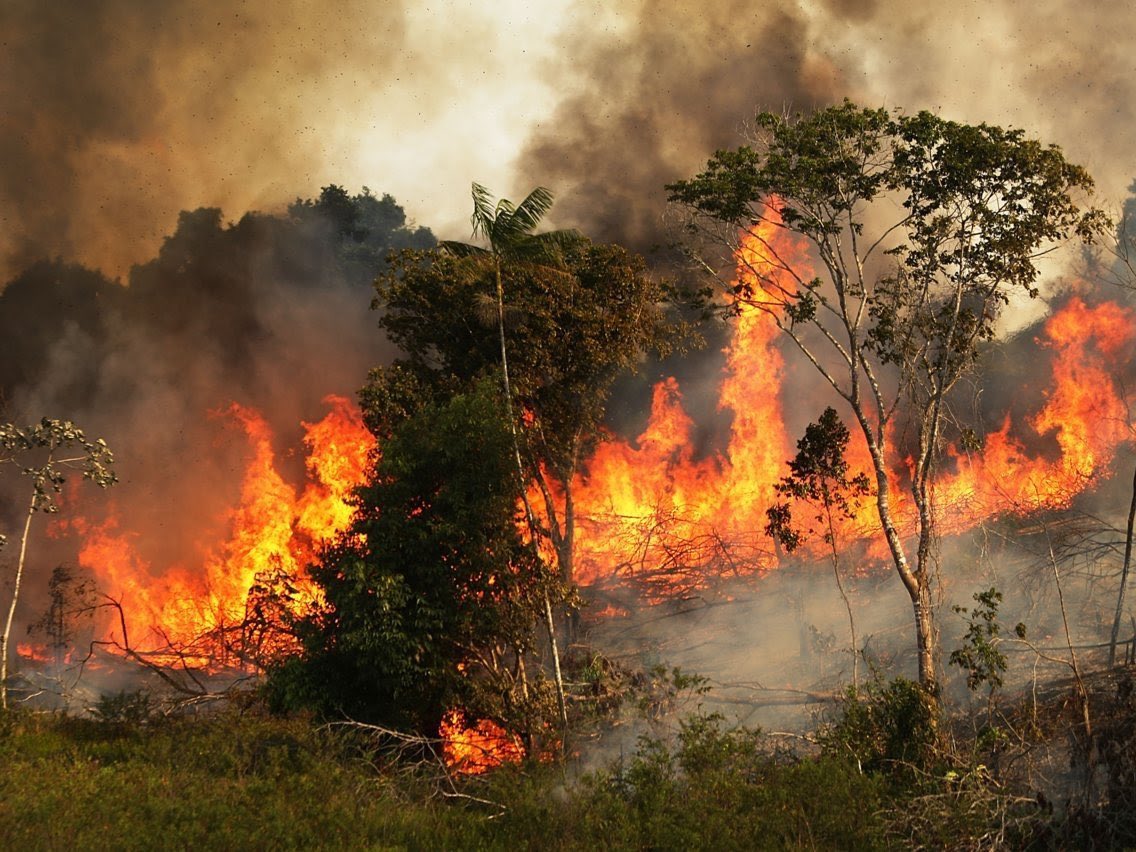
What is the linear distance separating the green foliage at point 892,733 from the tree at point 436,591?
17.7 feet

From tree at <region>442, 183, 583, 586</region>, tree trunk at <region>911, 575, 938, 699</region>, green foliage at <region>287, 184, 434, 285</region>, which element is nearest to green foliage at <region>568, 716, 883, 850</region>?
tree trunk at <region>911, 575, 938, 699</region>

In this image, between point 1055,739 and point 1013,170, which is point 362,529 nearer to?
point 1055,739

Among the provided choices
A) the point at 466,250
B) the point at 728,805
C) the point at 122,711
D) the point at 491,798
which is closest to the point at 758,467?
the point at 466,250

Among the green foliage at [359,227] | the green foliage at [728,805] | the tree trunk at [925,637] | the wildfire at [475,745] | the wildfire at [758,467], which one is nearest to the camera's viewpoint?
the green foliage at [728,805]

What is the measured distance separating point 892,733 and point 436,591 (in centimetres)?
790

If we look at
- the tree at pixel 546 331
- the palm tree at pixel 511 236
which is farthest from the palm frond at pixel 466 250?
the tree at pixel 546 331

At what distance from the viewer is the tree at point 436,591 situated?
16.8 m

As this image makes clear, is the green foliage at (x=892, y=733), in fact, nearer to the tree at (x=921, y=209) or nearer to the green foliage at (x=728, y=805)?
the green foliage at (x=728, y=805)

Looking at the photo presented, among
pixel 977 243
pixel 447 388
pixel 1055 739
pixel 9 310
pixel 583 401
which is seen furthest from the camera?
pixel 9 310

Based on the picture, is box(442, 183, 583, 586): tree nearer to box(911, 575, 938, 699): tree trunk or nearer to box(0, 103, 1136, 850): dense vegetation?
box(0, 103, 1136, 850): dense vegetation

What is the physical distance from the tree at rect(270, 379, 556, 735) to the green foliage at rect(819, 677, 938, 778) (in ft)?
17.7

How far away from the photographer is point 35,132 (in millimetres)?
39469

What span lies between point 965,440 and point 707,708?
798 cm

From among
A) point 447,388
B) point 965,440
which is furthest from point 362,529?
point 965,440
